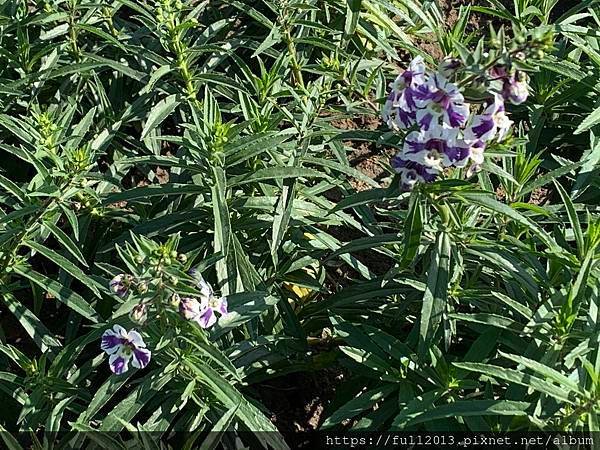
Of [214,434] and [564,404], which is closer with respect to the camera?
[564,404]

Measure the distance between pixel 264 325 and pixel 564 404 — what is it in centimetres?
144

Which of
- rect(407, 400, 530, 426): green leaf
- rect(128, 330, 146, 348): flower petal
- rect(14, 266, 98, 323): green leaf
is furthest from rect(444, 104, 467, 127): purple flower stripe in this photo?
rect(14, 266, 98, 323): green leaf

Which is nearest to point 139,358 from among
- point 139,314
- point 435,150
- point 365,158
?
point 139,314

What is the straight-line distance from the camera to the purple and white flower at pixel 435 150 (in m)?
2.65

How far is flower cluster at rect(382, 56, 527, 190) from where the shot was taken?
2600 millimetres

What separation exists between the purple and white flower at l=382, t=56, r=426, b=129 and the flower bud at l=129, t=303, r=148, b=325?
1140 millimetres

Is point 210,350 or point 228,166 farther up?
point 228,166

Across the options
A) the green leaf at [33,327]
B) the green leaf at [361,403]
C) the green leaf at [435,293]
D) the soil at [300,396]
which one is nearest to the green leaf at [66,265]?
the green leaf at [33,327]

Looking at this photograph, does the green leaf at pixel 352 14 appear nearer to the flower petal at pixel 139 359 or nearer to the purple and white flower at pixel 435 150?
the purple and white flower at pixel 435 150

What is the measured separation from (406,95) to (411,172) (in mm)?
285

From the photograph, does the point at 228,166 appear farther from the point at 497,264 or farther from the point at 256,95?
the point at 497,264

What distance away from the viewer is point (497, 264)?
3.22 m

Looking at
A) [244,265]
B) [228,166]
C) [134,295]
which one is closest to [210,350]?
[134,295]

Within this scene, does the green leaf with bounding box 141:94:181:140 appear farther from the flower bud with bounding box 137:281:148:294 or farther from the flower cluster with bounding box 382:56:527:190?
the flower cluster with bounding box 382:56:527:190
